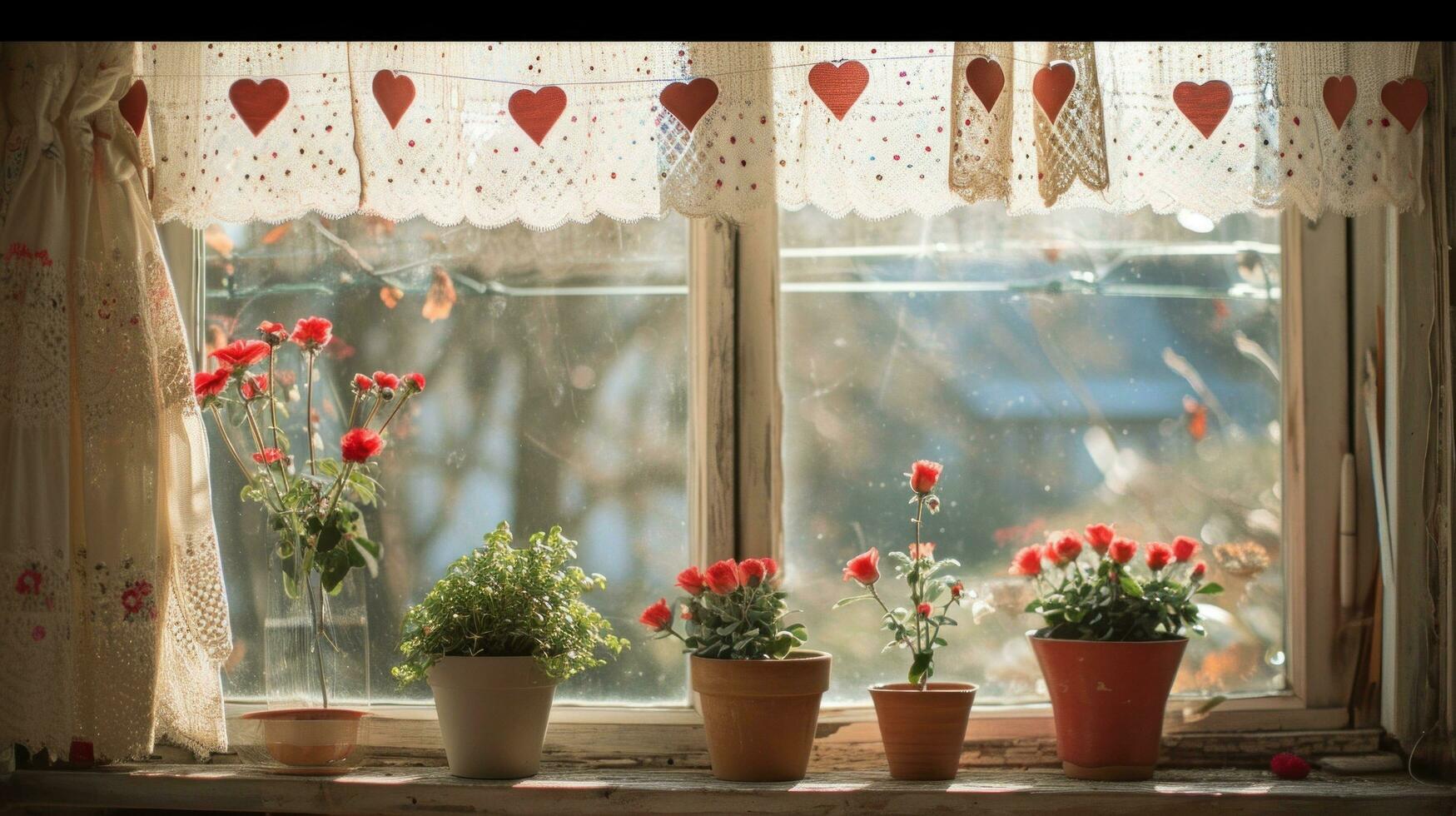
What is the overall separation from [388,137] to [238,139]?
214mm

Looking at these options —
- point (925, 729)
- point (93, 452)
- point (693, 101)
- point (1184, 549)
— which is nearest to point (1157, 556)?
point (1184, 549)

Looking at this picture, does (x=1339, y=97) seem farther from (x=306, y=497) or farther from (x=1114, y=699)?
(x=306, y=497)

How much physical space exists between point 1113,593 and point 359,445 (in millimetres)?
1054

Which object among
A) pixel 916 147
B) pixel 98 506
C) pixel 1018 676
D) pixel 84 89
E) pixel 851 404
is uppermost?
pixel 84 89

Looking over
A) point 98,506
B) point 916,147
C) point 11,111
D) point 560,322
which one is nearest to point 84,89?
point 11,111

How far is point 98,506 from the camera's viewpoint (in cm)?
162

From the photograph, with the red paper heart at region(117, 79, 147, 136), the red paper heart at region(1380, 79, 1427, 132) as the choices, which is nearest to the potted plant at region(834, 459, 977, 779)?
the red paper heart at region(1380, 79, 1427, 132)

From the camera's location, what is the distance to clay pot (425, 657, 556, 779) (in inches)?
63.3

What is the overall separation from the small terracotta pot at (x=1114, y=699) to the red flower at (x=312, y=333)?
110cm

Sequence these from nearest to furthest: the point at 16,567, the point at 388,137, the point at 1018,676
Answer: the point at 16,567, the point at 388,137, the point at 1018,676

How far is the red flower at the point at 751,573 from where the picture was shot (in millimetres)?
1634

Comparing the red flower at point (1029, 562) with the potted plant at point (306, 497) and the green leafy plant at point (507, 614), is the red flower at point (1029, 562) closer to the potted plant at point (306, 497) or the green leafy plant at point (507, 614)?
the green leafy plant at point (507, 614)
